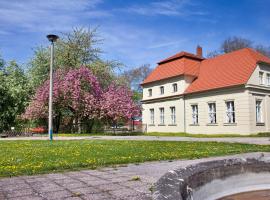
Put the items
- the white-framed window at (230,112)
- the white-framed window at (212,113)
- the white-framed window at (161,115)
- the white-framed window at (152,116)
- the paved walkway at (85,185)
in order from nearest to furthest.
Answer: the paved walkway at (85,185) < the white-framed window at (230,112) < the white-framed window at (212,113) < the white-framed window at (161,115) < the white-framed window at (152,116)

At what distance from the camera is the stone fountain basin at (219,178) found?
12.4 ft

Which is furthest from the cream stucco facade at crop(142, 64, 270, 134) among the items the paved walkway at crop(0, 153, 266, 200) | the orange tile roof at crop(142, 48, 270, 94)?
the paved walkway at crop(0, 153, 266, 200)

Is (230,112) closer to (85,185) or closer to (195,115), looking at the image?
(195,115)

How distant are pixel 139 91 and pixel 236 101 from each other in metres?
40.3

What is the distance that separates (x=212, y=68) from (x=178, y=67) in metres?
4.12

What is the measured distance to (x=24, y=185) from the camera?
5.51 meters

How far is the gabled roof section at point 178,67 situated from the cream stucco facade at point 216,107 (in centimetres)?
61

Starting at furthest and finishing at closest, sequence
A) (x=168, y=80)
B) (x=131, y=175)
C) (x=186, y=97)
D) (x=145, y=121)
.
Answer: (x=145, y=121) → (x=168, y=80) → (x=186, y=97) → (x=131, y=175)

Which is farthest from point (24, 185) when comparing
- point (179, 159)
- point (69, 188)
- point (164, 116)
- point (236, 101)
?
point (164, 116)

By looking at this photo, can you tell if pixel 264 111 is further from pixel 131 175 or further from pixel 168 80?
pixel 131 175

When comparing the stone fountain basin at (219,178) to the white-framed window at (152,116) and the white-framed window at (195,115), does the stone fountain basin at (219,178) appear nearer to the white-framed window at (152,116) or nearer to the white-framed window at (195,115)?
the white-framed window at (195,115)

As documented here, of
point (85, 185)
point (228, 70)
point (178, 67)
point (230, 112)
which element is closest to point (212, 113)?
point (230, 112)

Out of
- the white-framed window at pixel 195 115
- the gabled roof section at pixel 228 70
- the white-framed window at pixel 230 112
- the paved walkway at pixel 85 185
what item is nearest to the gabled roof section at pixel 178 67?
the gabled roof section at pixel 228 70

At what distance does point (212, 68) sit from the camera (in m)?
35.1
